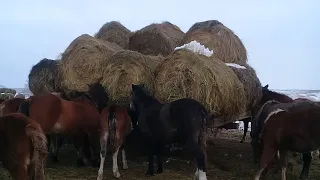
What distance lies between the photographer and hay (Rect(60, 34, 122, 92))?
7.80m

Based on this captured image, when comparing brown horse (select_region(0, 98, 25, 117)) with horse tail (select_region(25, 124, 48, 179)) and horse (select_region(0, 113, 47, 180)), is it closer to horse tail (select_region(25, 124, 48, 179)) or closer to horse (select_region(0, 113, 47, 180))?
horse (select_region(0, 113, 47, 180))

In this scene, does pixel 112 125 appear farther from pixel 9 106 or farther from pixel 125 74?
pixel 9 106

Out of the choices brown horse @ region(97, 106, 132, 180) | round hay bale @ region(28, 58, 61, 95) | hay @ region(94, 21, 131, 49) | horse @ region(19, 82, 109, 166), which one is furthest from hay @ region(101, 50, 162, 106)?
hay @ region(94, 21, 131, 49)

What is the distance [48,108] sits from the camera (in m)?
6.72

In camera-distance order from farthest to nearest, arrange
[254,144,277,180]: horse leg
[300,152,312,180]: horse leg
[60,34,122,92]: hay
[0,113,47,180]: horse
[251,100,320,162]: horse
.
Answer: [60,34,122,92]: hay → [300,152,312,180]: horse leg → [251,100,320,162]: horse → [254,144,277,180]: horse leg → [0,113,47,180]: horse

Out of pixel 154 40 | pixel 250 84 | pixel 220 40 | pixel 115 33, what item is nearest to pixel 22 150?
pixel 250 84

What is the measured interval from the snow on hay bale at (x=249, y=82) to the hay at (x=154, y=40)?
5.80 feet

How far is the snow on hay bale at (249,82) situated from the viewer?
8.11 metres

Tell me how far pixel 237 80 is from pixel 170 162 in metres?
2.22

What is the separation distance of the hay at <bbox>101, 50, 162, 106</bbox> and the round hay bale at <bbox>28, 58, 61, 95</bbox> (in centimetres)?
170

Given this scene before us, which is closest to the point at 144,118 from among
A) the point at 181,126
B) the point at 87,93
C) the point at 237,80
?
the point at 181,126

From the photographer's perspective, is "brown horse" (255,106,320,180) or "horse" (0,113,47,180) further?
"brown horse" (255,106,320,180)

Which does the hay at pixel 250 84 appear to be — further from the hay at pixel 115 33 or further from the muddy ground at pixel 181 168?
the hay at pixel 115 33

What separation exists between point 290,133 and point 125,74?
3.10 meters
